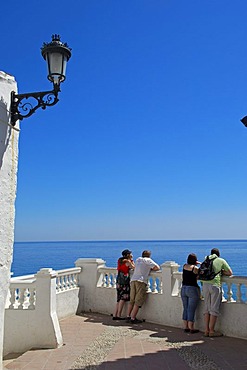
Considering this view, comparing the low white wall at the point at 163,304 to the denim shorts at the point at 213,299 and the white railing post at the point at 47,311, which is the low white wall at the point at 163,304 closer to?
the denim shorts at the point at 213,299

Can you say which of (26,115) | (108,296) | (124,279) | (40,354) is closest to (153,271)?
(124,279)

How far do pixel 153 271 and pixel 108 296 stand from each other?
1.65 metres

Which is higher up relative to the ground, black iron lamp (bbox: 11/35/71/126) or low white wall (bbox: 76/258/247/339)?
black iron lamp (bbox: 11/35/71/126)

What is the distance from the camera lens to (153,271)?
28.5 ft

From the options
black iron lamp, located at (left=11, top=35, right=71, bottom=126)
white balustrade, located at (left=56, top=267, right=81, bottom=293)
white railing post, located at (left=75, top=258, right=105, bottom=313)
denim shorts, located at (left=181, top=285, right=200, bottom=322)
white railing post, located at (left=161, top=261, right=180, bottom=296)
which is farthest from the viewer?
white railing post, located at (left=75, top=258, right=105, bottom=313)

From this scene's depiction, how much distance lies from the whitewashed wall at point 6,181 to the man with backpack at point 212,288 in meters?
3.93

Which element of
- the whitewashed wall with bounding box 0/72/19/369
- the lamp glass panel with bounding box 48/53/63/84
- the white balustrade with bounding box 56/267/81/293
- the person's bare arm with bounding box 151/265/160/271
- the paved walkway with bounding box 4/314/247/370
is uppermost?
the lamp glass panel with bounding box 48/53/63/84

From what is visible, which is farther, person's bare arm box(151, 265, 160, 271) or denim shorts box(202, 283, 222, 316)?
person's bare arm box(151, 265, 160, 271)

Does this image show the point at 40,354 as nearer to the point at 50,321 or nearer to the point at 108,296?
the point at 50,321

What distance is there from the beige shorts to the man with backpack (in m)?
1.61

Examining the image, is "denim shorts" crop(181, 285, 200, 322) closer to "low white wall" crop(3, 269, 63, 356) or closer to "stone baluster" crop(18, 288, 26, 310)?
"low white wall" crop(3, 269, 63, 356)

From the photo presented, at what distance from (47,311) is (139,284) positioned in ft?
7.66

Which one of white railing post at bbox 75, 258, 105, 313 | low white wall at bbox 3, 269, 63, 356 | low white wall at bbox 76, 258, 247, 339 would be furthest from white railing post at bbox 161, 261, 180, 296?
low white wall at bbox 3, 269, 63, 356

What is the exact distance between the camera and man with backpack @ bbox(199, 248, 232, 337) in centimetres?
725
